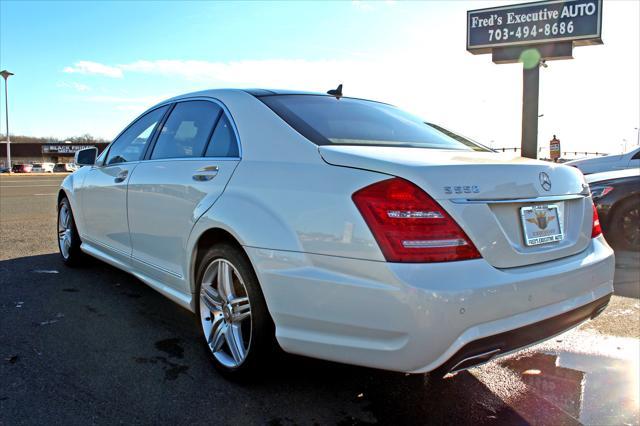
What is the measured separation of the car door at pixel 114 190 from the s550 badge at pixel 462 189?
2.52 meters

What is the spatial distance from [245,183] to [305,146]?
0.39 meters

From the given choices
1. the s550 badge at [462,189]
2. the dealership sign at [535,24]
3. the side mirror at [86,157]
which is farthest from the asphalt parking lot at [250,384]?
the dealership sign at [535,24]

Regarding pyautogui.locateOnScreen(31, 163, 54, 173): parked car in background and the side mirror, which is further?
pyautogui.locateOnScreen(31, 163, 54, 173): parked car in background

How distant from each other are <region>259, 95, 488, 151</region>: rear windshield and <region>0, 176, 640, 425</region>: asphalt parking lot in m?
1.25

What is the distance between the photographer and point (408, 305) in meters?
1.94

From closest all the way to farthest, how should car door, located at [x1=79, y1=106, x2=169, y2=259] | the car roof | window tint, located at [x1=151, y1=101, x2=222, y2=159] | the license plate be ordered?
the license plate < window tint, located at [x1=151, y1=101, x2=222, y2=159] < car door, located at [x1=79, y1=106, x2=169, y2=259] < the car roof

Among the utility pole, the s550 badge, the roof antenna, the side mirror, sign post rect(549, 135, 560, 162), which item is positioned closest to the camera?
the s550 badge

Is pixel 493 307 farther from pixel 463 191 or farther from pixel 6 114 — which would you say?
pixel 6 114

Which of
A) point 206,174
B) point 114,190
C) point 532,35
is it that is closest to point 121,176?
point 114,190

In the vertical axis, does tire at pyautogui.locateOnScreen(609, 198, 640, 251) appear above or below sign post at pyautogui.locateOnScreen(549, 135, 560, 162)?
below

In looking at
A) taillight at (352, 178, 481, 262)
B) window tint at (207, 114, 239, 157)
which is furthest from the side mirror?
taillight at (352, 178, 481, 262)

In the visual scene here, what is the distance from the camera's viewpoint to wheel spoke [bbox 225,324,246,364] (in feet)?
8.88

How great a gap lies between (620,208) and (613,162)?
3624 mm

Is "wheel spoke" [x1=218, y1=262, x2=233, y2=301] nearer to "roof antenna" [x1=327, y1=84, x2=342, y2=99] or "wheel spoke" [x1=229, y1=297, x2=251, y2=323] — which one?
"wheel spoke" [x1=229, y1=297, x2=251, y2=323]
